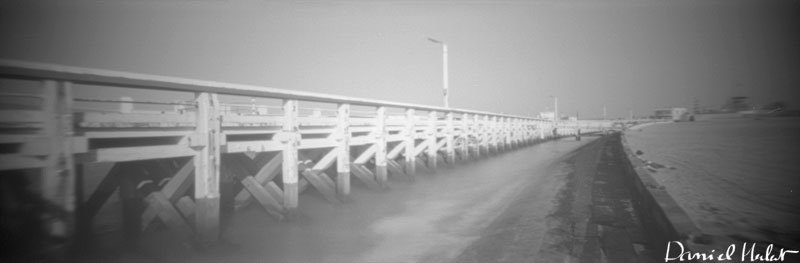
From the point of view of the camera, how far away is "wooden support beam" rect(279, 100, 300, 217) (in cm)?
477

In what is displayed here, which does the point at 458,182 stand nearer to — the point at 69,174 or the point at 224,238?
the point at 224,238

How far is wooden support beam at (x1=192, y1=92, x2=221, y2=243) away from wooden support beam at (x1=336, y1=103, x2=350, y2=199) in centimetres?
227

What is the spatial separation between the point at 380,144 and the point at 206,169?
3.68 metres

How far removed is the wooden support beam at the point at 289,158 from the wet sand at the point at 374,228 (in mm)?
280

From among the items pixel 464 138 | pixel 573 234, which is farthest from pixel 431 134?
pixel 573 234

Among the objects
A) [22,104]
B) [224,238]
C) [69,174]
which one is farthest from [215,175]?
[22,104]

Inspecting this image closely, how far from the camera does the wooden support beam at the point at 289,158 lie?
477cm

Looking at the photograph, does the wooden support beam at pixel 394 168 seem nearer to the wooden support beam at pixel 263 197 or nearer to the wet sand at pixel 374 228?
the wet sand at pixel 374 228

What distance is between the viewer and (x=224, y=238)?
411cm

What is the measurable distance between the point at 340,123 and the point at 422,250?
2804 millimetres

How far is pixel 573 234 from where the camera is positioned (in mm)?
3814

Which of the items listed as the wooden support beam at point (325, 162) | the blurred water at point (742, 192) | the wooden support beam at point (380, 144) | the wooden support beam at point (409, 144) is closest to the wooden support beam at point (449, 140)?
the wooden support beam at point (409, 144)

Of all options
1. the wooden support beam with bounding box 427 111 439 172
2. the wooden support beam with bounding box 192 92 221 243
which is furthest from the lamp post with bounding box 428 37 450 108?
the wooden support beam with bounding box 192 92 221 243

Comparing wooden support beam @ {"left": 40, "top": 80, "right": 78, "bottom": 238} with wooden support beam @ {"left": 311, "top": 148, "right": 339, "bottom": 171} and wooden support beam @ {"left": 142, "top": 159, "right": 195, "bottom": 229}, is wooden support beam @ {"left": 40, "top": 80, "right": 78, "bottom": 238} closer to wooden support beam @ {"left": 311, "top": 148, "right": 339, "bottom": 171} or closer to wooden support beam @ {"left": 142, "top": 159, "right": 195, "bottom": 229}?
wooden support beam @ {"left": 142, "top": 159, "right": 195, "bottom": 229}
